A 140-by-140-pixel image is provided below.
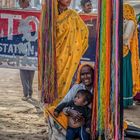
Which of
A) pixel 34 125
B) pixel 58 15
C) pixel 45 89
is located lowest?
pixel 34 125

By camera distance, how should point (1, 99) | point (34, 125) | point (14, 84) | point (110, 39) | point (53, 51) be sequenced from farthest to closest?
1. point (14, 84)
2. point (1, 99)
3. point (34, 125)
4. point (53, 51)
5. point (110, 39)

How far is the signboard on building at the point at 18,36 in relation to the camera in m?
6.48

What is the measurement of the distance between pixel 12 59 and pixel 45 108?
6.30ft

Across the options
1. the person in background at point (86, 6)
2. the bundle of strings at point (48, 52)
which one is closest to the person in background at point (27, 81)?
the person in background at point (86, 6)

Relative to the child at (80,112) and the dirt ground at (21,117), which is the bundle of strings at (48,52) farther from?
the dirt ground at (21,117)

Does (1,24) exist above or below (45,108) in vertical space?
above

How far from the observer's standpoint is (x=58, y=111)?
4664 mm

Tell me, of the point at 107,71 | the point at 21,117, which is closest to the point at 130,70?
the point at 21,117

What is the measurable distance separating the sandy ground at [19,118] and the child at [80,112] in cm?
102

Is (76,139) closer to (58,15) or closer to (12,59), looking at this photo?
(58,15)

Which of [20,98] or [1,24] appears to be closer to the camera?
[1,24]

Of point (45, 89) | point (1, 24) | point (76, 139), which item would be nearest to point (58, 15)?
point (45, 89)

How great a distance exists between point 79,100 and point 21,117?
2.34m

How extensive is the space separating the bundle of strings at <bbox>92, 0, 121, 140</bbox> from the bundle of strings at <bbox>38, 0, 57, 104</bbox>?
57 cm
